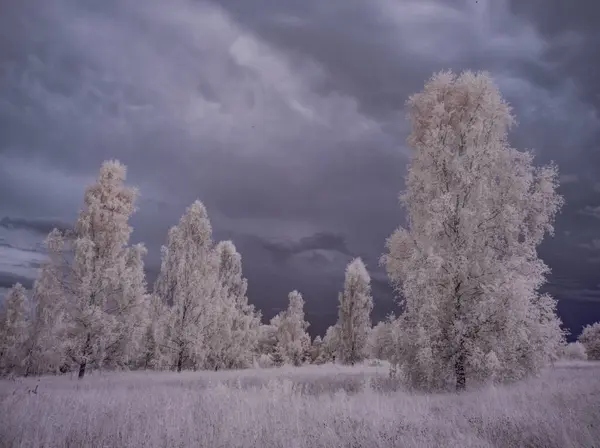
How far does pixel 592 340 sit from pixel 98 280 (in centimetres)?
4658

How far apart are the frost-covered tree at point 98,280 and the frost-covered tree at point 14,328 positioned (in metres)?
18.0

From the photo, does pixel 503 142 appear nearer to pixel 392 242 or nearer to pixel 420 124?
pixel 420 124

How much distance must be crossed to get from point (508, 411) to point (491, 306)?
5.40m

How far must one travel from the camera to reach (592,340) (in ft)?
139

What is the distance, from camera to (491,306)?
1172 cm

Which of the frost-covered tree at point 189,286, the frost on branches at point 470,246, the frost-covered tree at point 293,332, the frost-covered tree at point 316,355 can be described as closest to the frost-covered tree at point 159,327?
the frost-covered tree at point 189,286

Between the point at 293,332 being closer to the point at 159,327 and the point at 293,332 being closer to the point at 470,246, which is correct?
the point at 159,327

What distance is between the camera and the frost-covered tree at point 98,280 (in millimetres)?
17000

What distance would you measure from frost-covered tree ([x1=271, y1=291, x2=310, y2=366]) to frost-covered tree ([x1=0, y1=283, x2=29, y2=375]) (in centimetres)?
2472

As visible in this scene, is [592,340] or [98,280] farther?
[592,340]

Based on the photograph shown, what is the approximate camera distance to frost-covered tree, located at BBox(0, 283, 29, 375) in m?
32.1

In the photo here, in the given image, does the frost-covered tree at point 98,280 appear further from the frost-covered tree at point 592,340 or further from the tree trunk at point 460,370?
the frost-covered tree at point 592,340

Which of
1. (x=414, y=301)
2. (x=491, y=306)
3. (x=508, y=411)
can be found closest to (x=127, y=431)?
(x=508, y=411)

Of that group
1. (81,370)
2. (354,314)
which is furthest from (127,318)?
(354,314)
